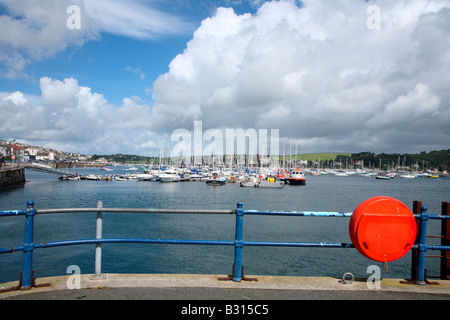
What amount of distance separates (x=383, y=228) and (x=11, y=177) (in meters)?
91.0

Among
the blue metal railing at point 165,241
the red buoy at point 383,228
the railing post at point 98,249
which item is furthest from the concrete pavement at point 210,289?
the red buoy at point 383,228

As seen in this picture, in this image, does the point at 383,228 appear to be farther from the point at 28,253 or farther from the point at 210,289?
the point at 28,253

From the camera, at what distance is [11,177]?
7831cm

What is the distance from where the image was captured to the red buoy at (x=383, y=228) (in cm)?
466

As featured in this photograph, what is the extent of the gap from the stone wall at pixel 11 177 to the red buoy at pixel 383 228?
272 ft

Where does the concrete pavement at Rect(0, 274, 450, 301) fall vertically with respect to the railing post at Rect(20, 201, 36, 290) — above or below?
below

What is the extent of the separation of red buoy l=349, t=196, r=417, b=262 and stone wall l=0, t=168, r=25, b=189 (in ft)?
272

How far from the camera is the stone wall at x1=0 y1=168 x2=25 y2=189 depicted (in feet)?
237

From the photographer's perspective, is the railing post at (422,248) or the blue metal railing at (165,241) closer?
the blue metal railing at (165,241)

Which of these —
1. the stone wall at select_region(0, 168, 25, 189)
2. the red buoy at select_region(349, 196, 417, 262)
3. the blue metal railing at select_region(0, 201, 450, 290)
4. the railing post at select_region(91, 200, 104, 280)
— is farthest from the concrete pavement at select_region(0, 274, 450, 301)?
the stone wall at select_region(0, 168, 25, 189)

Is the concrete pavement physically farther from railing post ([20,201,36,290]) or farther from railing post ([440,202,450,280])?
railing post ([440,202,450,280])

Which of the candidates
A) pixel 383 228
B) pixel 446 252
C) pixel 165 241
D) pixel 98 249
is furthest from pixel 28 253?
pixel 446 252

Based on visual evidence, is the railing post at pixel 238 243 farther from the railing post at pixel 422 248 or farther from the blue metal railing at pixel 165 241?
the railing post at pixel 422 248

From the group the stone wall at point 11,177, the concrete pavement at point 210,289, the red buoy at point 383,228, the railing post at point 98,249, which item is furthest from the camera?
the stone wall at point 11,177
